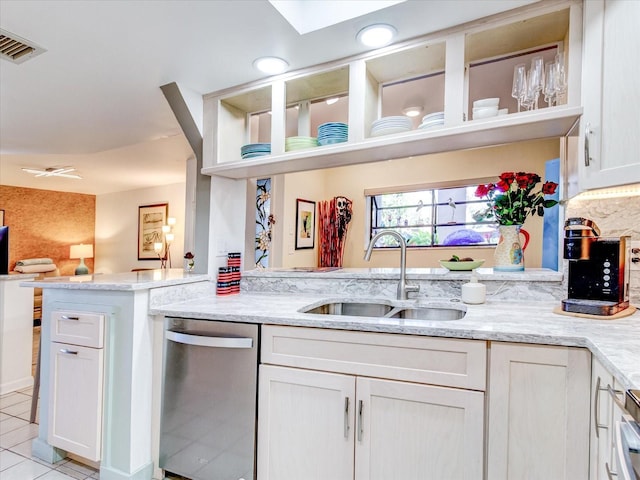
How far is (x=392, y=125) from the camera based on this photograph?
1.69 m

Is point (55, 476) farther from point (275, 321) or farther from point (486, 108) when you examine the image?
point (486, 108)

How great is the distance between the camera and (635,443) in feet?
2.05

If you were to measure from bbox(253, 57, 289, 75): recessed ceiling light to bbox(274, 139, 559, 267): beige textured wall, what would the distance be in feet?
8.99

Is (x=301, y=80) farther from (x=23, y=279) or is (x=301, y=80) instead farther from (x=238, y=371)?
(x=23, y=279)

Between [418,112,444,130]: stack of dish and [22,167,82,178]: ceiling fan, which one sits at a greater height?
[22,167,82,178]: ceiling fan

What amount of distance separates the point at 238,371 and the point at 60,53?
5.98ft

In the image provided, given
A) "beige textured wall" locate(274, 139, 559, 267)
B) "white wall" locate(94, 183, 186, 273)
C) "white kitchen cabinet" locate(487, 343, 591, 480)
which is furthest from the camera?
"white wall" locate(94, 183, 186, 273)

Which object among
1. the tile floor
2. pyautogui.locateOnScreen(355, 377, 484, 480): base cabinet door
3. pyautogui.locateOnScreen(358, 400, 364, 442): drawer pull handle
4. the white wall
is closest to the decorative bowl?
pyautogui.locateOnScreen(355, 377, 484, 480): base cabinet door

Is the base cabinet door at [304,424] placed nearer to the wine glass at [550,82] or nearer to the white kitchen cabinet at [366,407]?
the white kitchen cabinet at [366,407]

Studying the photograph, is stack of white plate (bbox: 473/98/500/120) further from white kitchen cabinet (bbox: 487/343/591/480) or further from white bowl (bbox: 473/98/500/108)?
white kitchen cabinet (bbox: 487/343/591/480)

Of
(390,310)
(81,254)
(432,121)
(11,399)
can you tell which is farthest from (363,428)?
(81,254)

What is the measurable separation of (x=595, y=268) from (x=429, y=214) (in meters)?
3.65

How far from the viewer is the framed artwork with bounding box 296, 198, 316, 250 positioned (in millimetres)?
4859

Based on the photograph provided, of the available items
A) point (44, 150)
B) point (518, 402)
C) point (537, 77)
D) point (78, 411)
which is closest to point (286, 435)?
point (518, 402)
